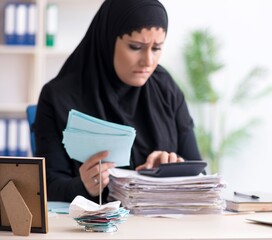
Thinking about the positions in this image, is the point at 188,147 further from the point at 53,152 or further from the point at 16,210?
the point at 16,210

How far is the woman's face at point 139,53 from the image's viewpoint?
2424mm

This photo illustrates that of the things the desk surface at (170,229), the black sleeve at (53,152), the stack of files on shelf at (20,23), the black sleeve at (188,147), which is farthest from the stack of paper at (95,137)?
the stack of files on shelf at (20,23)

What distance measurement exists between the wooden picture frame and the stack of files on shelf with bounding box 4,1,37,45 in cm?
348

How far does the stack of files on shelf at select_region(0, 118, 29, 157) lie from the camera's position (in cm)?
495

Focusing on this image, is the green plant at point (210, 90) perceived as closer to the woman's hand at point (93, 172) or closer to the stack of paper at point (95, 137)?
the woman's hand at point (93, 172)

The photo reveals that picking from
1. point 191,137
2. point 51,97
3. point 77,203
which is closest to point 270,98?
point 191,137

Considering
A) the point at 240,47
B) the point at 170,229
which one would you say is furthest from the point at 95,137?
the point at 240,47

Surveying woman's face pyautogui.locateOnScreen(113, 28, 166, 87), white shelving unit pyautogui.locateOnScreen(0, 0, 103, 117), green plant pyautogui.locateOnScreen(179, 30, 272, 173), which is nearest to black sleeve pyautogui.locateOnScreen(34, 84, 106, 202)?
woman's face pyautogui.locateOnScreen(113, 28, 166, 87)

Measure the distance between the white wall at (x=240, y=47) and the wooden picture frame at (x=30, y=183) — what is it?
4.02 metres

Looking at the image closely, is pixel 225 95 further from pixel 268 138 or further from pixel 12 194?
pixel 12 194

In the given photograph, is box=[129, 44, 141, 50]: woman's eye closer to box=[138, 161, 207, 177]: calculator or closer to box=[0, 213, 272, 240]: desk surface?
box=[138, 161, 207, 177]: calculator

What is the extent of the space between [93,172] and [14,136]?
2961mm

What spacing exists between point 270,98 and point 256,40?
48 cm

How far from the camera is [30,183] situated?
1643 millimetres
